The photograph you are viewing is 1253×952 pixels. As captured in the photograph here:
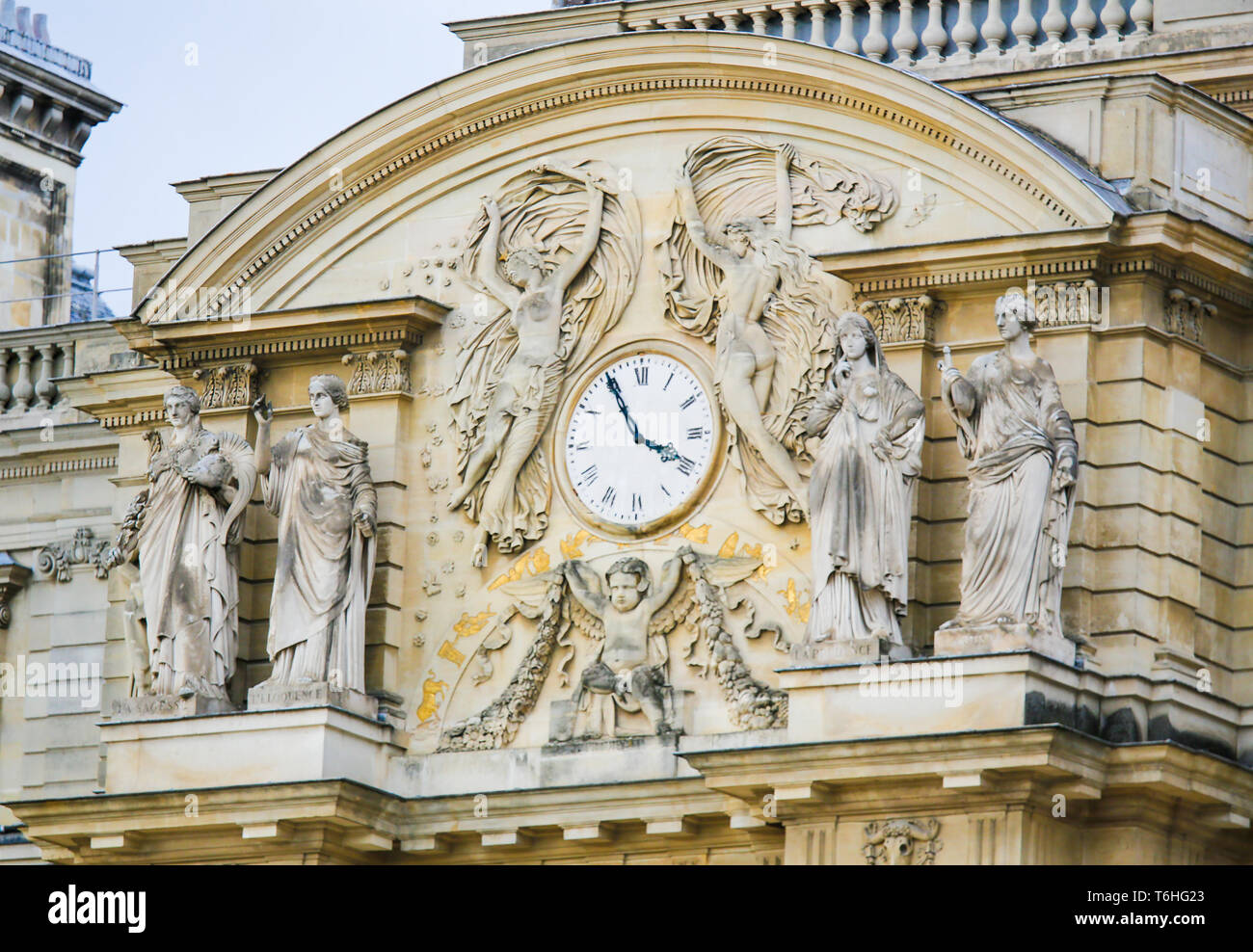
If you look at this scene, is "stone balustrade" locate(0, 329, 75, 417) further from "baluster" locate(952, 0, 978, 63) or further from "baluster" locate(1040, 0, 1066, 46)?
"baluster" locate(1040, 0, 1066, 46)

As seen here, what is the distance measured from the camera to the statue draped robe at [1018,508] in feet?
81.0

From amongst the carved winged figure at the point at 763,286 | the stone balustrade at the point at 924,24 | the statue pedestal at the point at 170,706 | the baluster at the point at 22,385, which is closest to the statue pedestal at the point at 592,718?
the carved winged figure at the point at 763,286

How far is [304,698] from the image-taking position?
26469mm

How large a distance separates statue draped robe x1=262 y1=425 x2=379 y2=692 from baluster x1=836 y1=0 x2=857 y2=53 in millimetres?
4829

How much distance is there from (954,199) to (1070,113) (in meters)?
0.98

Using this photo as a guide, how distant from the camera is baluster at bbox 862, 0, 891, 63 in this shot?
28562 millimetres

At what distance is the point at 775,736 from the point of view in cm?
2575

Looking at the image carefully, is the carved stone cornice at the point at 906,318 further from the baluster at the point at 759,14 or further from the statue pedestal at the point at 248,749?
the statue pedestal at the point at 248,749

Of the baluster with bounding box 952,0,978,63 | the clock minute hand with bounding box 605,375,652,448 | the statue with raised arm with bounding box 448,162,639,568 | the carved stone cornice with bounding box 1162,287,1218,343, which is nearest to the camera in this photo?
the carved stone cornice with bounding box 1162,287,1218,343

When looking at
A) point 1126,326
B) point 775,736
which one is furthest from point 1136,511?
point 775,736

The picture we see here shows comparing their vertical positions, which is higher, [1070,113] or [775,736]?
[1070,113]

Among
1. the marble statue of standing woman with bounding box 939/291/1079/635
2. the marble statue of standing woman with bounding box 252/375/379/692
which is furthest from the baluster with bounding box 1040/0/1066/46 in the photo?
the marble statue of standing woman with bounding box 252/375/379/692
